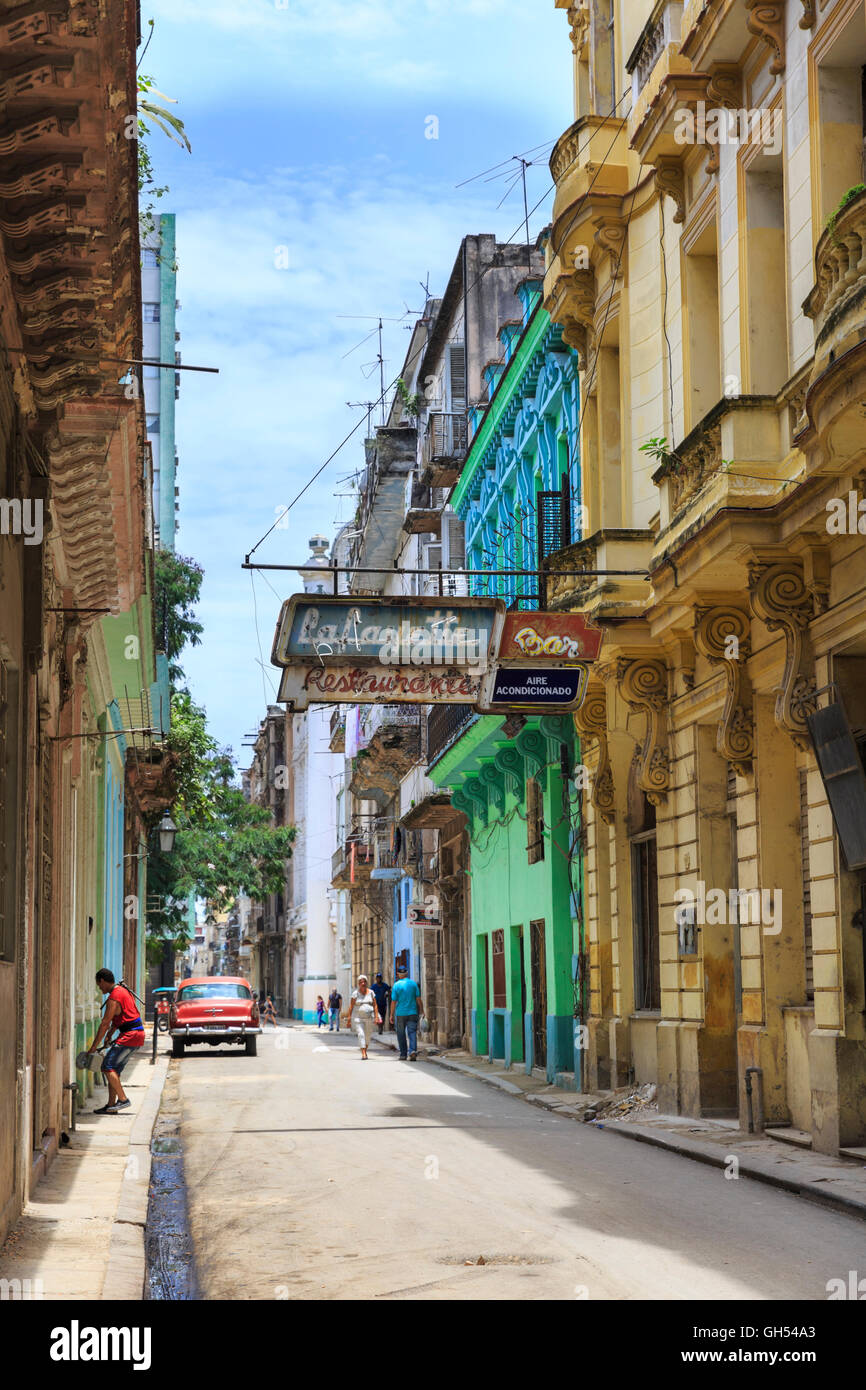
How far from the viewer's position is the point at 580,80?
22.0m

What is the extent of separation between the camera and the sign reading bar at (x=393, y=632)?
17.2 m

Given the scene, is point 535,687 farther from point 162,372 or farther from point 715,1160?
point 162,372

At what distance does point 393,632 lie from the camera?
17.2 metres

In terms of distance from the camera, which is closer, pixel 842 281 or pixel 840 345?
pixel 840 345

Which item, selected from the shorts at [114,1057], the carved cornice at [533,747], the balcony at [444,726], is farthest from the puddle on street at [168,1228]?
the balcony at [444,726]

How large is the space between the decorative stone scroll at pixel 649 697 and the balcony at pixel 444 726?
781cm

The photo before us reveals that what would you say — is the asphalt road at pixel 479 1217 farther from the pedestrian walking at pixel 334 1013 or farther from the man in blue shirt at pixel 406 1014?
the pedestrian walking at pixel 334 1013

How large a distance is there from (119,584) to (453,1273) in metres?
8.04

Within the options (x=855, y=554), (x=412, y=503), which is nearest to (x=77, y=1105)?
(x=855, y=554)

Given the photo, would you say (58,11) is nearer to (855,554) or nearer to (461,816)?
(855,554)

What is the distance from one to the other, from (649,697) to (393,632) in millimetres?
2748

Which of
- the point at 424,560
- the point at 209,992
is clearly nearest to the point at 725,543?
the point at 209,992

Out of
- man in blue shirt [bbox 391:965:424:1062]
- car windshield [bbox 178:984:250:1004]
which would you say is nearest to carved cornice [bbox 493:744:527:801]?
man in blue shirt [bbox 391:965:424:1062]

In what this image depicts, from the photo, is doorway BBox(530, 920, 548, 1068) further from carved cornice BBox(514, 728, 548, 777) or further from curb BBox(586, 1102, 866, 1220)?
curb BBox(586, 1102, 866, 1220)
